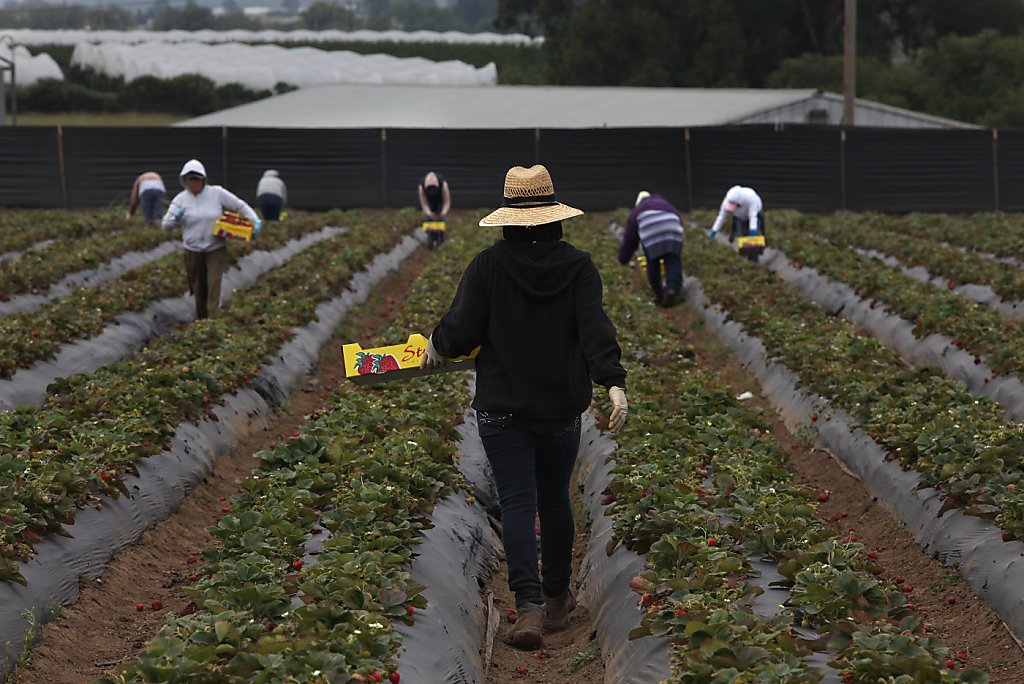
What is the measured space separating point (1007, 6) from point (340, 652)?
6730 centimetres

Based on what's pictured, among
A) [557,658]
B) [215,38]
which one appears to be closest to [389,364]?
[557,658]

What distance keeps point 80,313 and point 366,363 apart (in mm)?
8187

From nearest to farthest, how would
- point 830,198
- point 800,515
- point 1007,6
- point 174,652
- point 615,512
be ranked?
point 174,652 → point 800,515 → point 615,512 → point 830,198 → point 1007,6

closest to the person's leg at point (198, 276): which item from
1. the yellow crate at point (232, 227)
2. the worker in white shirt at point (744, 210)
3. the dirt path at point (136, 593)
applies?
the yellow crate at point (232, 227)

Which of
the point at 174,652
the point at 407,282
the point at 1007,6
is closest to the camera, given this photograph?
the point at 174,652

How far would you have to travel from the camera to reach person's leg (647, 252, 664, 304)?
1708cm

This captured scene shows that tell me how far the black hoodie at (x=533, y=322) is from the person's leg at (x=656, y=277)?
10.7m

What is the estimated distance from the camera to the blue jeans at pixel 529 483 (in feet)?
21.0

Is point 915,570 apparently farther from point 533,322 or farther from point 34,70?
point 34,70

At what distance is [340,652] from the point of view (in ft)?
17.4

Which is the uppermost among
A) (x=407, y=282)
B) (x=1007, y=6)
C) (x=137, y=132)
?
(x=1007, y=6)

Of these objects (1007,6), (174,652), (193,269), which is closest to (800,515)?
(174,652)

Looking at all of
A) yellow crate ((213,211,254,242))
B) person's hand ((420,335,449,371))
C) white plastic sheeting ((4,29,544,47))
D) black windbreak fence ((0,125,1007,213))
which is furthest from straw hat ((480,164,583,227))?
white plastic sheeting ((4,29,544,47))

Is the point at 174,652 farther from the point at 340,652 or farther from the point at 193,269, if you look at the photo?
the point at 193,269
